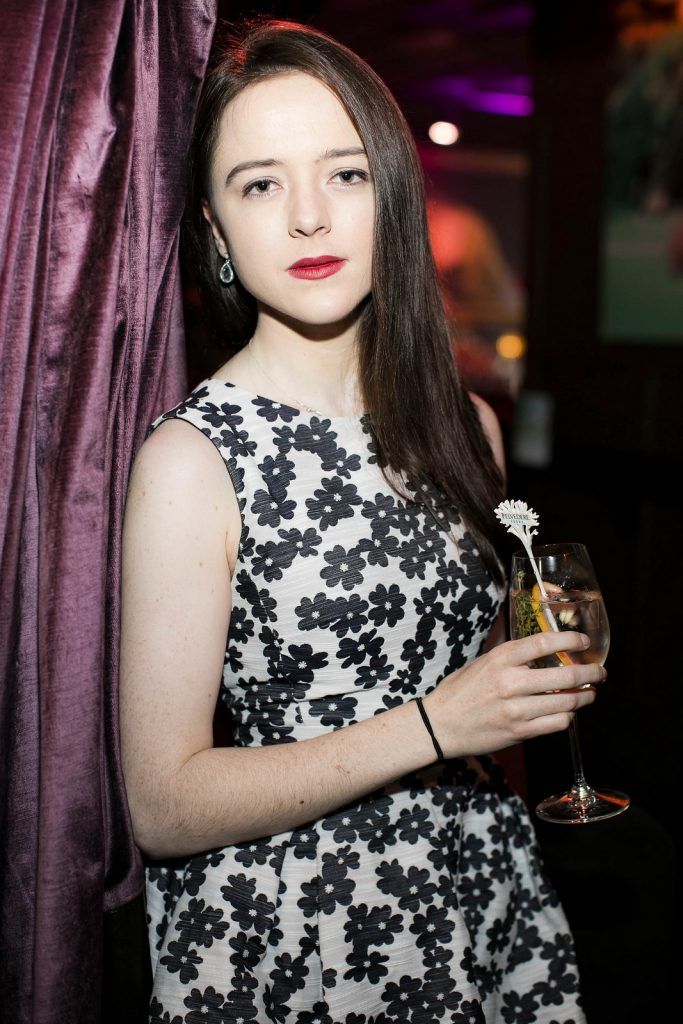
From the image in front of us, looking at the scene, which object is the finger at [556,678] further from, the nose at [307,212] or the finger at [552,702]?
the nose at [307,212]

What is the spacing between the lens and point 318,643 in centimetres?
136

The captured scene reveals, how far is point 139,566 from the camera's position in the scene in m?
1.24

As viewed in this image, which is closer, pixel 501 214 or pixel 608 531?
pixel 608 531

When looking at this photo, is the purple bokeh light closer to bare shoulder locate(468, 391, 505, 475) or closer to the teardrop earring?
bare shoulder locate(468, 391, 505, 475)

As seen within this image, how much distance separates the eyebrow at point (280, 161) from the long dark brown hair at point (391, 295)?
0.06 ft

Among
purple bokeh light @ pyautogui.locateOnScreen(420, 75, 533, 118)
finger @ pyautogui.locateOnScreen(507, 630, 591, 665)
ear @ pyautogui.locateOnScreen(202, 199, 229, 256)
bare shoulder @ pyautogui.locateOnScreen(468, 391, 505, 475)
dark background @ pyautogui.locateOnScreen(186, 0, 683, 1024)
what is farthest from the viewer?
purple bokeh light @ pyautogui.locateOnScreen(420, 75, 533, 118)

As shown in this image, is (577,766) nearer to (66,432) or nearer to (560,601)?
(560,601)

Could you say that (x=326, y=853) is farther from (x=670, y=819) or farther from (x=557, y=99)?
(x=557, y=99)

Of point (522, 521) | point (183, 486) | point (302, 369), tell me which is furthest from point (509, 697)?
point (302, 369)

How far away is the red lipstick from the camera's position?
1.36 metres

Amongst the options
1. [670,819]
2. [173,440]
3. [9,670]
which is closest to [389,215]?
[173,440]

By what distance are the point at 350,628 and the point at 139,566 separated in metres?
0.32

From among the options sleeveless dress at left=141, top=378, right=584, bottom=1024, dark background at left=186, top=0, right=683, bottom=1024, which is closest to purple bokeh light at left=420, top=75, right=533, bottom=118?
dark background at left=186, top=0, right=683, bottom=1024

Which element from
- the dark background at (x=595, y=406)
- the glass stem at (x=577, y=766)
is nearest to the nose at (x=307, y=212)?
the glass stem at (x=577, y=766)
